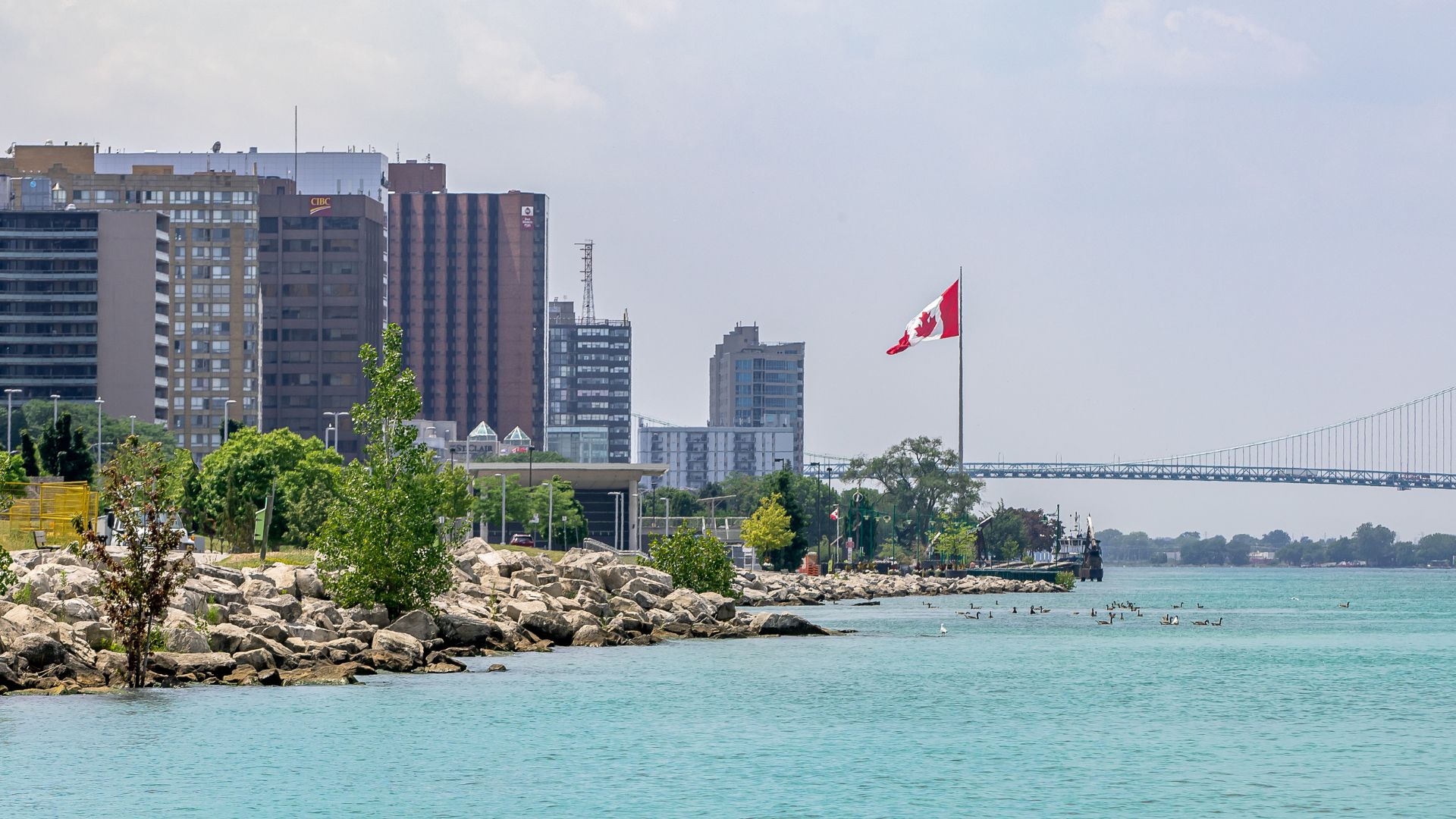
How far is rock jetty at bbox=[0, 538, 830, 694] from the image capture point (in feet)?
131

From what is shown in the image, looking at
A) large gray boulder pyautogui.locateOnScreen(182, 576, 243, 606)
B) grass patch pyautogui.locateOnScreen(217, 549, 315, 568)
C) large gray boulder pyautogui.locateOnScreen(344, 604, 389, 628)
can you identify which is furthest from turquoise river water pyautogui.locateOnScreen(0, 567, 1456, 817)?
grass patch pyautogui.locateOnScreen(217, 549, 315, 568)

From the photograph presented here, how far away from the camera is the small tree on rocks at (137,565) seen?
1566 inches

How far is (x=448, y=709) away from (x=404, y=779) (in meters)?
8.77

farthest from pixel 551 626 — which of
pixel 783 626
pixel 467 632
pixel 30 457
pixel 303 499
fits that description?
pixel 303 499

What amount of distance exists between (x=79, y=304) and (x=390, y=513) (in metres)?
138

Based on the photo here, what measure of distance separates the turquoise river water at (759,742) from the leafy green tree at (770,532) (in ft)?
265

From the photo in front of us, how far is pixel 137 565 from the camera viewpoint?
132ft

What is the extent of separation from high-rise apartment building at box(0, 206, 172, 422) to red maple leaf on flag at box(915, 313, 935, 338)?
99.4 m

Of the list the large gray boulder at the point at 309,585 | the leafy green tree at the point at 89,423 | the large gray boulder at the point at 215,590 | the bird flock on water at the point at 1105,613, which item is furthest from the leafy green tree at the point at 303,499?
the leafy green tree at the point at 89,423

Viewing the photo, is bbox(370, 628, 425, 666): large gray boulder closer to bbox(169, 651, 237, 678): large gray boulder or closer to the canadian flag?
bbox(169, 651, 237, 678): large gray boulder

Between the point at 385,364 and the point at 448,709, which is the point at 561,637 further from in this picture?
the point at 448,709

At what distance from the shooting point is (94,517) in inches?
2053

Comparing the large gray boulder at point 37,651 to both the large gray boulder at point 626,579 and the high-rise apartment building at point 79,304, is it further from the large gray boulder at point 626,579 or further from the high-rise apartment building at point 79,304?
the high-rise apartment building at point 79,304

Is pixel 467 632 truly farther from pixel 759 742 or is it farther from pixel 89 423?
pixel 89 423
